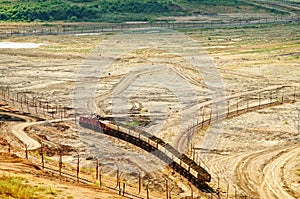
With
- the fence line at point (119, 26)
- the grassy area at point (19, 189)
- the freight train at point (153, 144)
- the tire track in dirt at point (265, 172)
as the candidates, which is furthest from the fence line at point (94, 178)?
the fence line at point (119, 26)

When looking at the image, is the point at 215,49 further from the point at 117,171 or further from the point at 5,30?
the point at 117,171

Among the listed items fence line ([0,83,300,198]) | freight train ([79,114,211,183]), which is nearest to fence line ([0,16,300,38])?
fence line ([0,83,300,198])

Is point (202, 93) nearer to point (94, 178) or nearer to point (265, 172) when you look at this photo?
point (265, 172)

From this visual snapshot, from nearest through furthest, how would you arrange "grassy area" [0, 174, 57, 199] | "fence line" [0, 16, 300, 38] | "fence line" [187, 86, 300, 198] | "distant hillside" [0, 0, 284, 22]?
"grassy area" [0, 174, 57, 199] → "fence line" [187, 86, 300, 198] → "fence line" [0, 16, 300, 38] → "distant hillside" [0, 0, 284, 22]

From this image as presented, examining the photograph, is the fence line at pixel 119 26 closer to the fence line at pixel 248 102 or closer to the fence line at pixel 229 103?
the fence line at pixel 229 103

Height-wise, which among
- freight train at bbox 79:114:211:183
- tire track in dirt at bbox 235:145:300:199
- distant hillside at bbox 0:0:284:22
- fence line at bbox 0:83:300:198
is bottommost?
Answer: fence line at bbox 0:83:300:198

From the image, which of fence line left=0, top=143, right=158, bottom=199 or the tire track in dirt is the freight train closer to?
the tire track in dirt

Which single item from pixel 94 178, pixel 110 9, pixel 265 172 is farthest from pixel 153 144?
pixel 110 9
